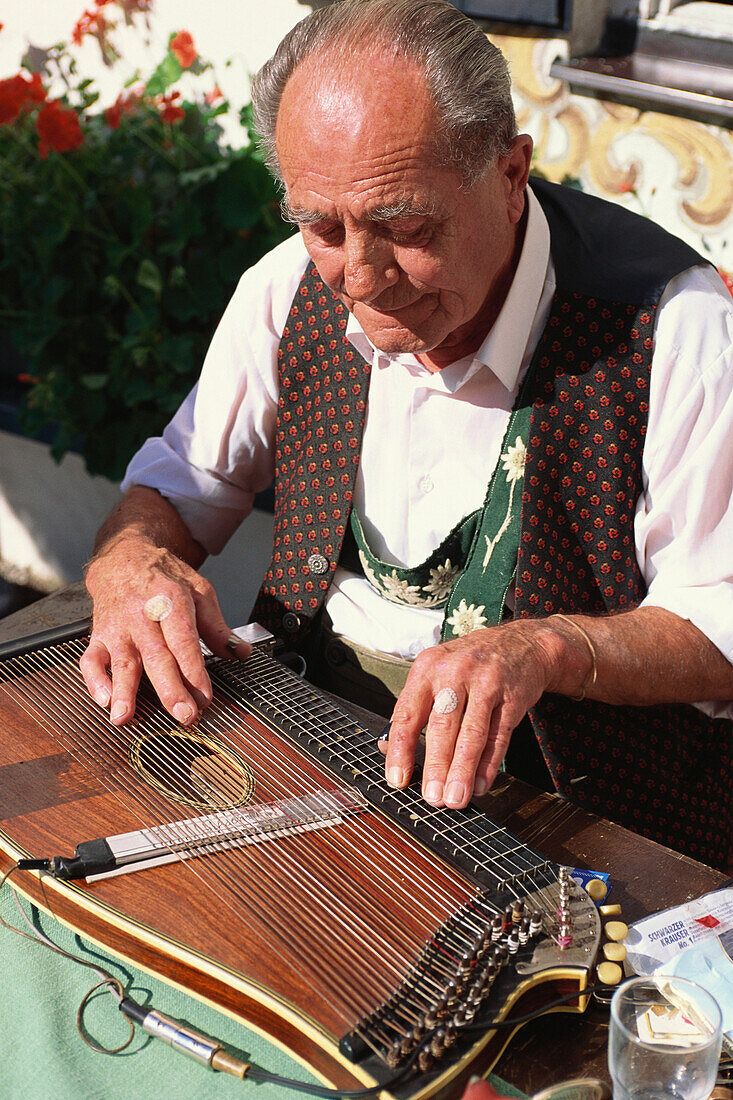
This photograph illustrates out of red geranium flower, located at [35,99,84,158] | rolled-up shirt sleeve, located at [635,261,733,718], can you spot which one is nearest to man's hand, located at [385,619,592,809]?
rolled-up shirt sleeve, located at [635,261,733,718]

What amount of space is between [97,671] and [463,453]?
2.47 feet

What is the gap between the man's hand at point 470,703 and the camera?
1362mm

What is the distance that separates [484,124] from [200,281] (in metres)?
2.13

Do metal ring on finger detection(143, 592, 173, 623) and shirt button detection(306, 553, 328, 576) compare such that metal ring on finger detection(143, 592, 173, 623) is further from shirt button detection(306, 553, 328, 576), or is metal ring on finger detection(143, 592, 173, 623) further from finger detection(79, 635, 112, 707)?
shirt button detection(306, 553, 328, 576)

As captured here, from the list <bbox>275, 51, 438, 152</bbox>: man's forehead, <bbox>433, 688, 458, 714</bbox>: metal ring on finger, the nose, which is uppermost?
<bbox>275, 51, 438, 152</bbox>: man's forehead

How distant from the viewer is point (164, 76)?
359cm

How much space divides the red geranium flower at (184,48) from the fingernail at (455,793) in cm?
297

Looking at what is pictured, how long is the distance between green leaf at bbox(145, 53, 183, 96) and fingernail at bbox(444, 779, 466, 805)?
9.89 feet

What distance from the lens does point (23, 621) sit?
203 centimetres

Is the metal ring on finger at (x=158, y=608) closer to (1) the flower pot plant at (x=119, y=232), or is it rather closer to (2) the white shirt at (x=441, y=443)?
(2) the white shirt at (x=441, y=443)

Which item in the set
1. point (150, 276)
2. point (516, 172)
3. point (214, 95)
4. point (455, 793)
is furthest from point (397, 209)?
point (214, 95)

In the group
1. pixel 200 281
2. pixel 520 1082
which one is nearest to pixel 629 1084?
pixel 520 1082

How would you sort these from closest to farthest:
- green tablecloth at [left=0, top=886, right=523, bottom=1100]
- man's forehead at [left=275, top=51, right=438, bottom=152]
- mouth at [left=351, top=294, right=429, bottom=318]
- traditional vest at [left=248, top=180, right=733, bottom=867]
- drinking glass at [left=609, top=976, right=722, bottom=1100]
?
1. drinking glass at [left=609, top=976, right=722, bottom=1100]
2. green tablecloth at [left=0, top=886, right=523, bottom=1100]
3. man's forehead at [left=275, top=51, right=438, bottom=152]
4. mouth at [left=351, top=294, right=429, bottom=318]
5. traditional vest at [left=248, top=180, right=733, bottom=867]

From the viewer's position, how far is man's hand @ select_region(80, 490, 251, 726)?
155 centimetres
